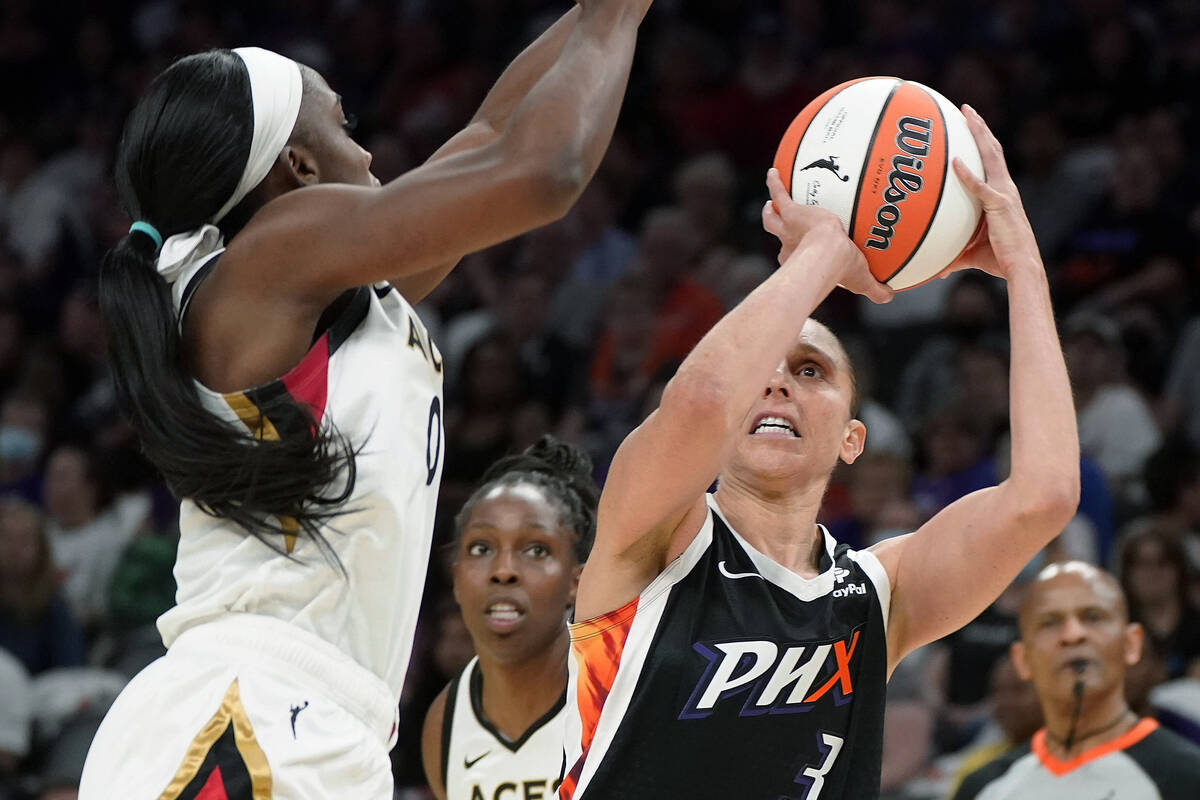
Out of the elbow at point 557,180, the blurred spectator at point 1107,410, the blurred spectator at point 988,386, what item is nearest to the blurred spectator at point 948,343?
the blurred spectator at point 988,386

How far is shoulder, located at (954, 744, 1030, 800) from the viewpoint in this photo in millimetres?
5051

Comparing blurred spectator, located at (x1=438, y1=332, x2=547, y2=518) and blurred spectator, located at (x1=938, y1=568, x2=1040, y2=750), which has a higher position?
blurred spectator, located at (x1=938, y1=568, x2=1040, y2=750)

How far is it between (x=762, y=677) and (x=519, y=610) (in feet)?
3.90

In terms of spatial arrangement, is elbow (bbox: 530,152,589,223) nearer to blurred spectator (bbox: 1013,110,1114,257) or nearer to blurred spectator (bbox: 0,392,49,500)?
blurred spectator (bbox: 1013,110,1114,257)

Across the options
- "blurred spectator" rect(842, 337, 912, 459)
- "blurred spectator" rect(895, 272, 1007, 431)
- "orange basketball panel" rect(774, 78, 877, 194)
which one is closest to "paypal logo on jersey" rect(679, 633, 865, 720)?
"orange basketball panel" rect(774, 78, 877, 194)

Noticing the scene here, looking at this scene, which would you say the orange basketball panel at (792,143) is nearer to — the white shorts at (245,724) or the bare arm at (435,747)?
the white shorts at (245,724)

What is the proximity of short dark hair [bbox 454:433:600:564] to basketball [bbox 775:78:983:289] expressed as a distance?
1.23 m

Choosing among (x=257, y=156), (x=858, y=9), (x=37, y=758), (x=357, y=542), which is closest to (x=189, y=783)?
(x=357, y=542)

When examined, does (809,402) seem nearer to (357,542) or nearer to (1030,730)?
(357,542)

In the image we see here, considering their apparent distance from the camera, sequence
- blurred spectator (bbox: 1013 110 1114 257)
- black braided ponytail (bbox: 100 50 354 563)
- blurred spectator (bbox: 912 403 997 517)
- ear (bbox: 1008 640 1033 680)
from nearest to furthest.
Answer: black braided ponytail (bbox: 100 50 354 563) < ear (bbox: 1008 640 1033 680) < blurred spectator (bbox: 912 403 997 517) < blurred spectator (bbox: 1013 110 1114 257)

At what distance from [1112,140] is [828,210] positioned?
20.2ft

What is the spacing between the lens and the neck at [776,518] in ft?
10.6

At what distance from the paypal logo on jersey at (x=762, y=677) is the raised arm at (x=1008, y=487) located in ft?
0.83

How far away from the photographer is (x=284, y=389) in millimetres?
2512
